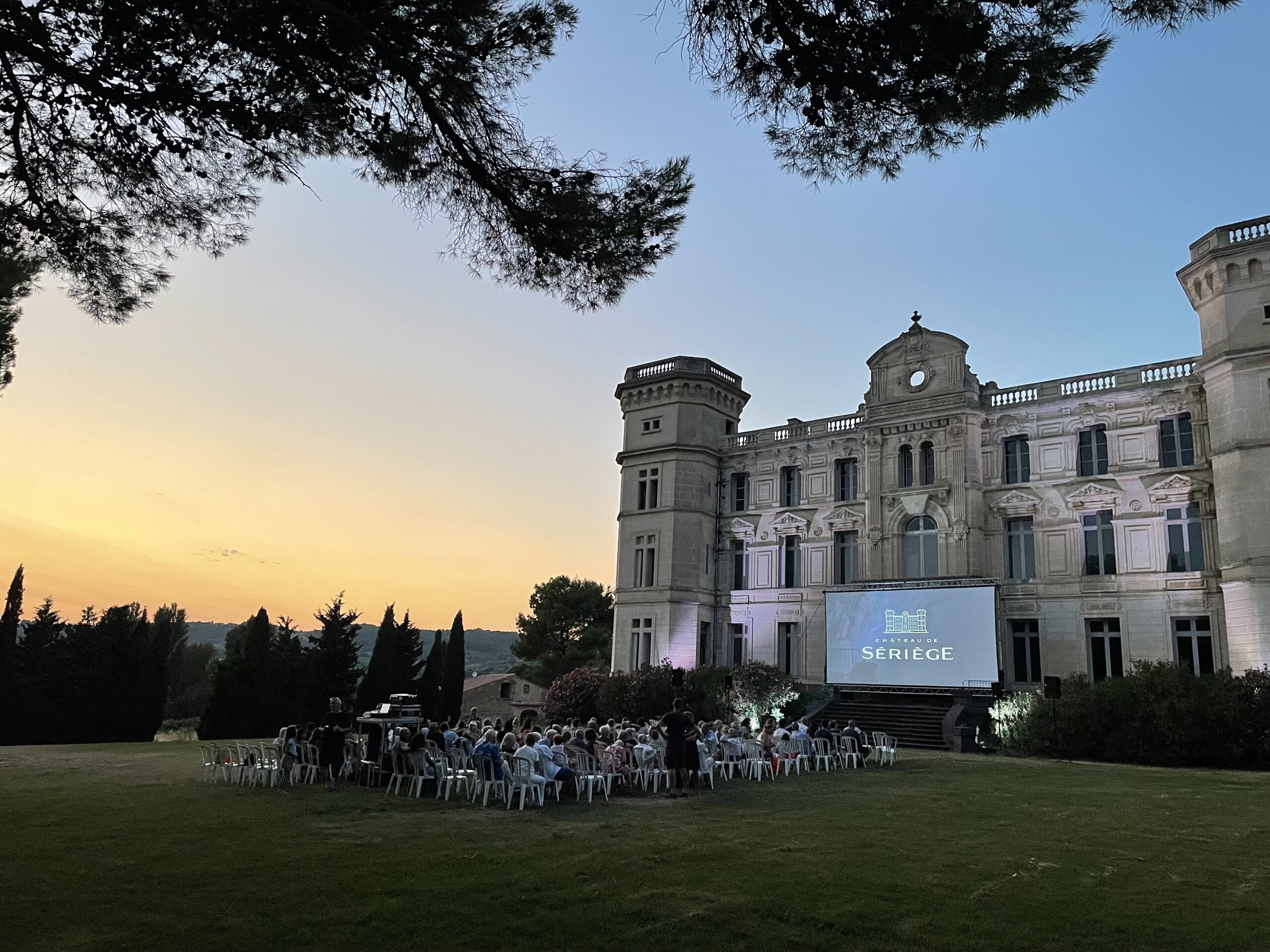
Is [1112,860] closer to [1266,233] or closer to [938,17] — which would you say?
[938,17]

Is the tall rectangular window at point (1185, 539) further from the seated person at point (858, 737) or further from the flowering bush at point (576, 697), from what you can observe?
the flowering bush at point (576, 697)

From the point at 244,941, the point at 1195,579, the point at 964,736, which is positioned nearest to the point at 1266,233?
the point at 1195,579

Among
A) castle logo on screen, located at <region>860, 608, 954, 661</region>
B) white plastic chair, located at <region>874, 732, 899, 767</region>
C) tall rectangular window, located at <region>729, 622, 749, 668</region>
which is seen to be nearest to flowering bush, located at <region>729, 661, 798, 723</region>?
castle logo on screen, located at <region>860, 608, 954, 661</region>

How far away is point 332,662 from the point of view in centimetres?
3534

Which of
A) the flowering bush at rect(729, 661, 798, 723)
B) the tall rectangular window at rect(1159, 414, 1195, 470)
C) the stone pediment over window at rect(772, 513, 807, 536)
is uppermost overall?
the tall rectangular window at rect(1159, 414, 1195, 470)

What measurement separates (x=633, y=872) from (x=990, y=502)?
22.9 meters

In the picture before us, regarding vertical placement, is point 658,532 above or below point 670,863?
above

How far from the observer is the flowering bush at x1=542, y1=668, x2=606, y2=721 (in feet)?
97.1

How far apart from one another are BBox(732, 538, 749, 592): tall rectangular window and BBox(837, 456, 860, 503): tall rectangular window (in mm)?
4192

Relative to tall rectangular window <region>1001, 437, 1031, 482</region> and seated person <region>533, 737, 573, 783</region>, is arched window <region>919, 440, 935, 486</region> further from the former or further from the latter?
seated person <region>533, 737, 573, 783</region>

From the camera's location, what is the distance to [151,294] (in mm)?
8797

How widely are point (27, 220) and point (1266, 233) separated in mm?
26137

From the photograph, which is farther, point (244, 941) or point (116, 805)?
point (116, 805)

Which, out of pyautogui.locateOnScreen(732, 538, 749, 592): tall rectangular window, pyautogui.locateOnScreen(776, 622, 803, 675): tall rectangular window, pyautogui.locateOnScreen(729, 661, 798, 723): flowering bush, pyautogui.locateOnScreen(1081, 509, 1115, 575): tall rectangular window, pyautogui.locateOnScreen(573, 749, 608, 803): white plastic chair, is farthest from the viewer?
pyautogui.locateOnScreen(732, 538, 749, 592): tall rectangular window
